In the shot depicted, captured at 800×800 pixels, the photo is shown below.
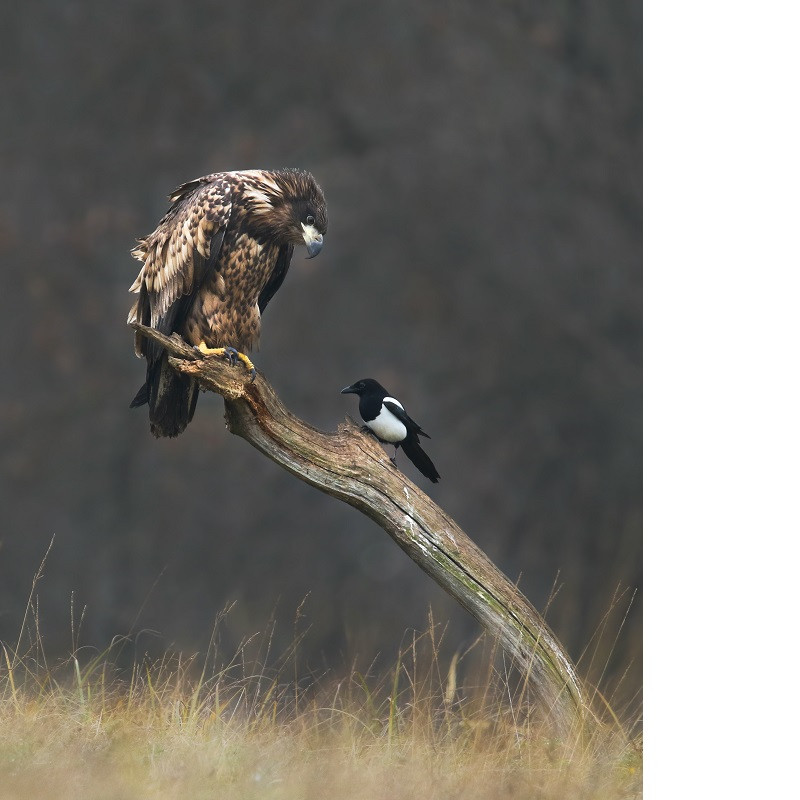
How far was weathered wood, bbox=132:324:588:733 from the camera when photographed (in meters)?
2.93

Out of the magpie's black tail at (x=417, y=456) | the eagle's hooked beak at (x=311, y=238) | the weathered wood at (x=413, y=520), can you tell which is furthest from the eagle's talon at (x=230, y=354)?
the magpie's black tail at (x=417, y=456)

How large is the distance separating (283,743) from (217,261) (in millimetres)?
1290

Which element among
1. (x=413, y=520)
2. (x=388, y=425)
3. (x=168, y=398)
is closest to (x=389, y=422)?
(x=388, y=425)

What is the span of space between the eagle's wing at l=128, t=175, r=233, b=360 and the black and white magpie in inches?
19.4

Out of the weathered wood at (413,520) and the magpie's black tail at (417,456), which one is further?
the magpie's black tail at (417,456)

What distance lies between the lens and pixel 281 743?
309cm

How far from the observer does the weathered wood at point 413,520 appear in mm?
2926

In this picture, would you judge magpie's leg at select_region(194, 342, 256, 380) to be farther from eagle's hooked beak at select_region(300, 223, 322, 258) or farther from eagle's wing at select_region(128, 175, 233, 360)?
eagle's hooked beak at select_region(300, 223, 322, 258)

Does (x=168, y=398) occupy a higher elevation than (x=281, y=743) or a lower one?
higher

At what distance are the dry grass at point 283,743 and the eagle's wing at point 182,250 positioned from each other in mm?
992

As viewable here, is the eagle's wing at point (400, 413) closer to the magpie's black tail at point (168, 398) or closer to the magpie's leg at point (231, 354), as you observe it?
the magpie's leg at point (231, 354)

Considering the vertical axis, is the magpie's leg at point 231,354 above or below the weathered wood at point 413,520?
above

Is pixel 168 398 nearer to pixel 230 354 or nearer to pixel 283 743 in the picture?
pixel 230 354
